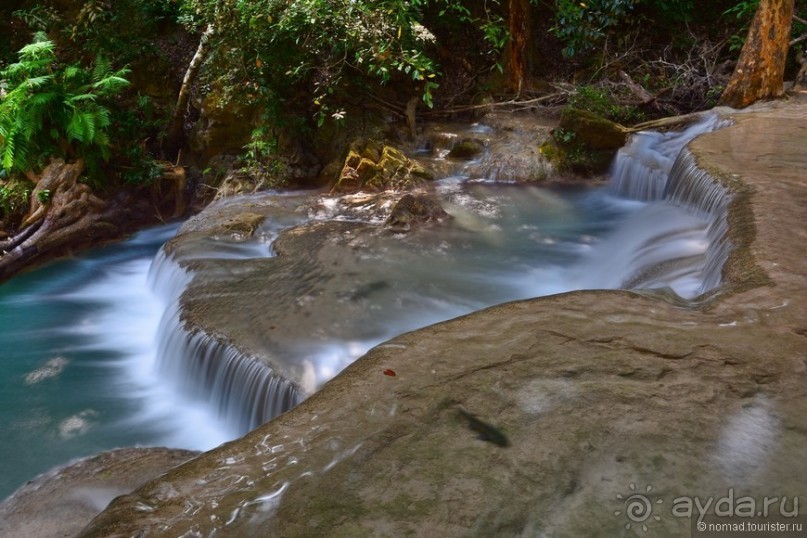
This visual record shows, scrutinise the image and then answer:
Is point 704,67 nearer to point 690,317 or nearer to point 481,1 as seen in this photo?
point 481,1

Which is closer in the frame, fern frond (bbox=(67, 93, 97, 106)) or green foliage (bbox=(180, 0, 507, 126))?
green foliage (bbox=(180, 0, 507, 126))

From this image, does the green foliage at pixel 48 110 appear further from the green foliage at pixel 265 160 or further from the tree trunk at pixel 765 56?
the tree trunk at pixel 765 56

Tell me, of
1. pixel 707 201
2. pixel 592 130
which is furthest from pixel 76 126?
pixel 707 201

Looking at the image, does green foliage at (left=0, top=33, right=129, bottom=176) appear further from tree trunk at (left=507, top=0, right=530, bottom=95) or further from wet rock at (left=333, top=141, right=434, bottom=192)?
tree trunk at (left=507, top=0, right=530, bottom=95)

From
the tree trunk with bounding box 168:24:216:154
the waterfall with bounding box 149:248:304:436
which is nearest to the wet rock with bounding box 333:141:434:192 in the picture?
the tree trunk with bounding box 168:24:216:154

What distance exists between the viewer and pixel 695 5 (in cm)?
1120

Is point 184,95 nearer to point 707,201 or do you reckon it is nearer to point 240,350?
point 240,350

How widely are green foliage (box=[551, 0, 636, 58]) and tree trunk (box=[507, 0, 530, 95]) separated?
0.53 meters

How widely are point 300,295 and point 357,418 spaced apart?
2888 mm

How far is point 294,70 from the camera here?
28.8 ft

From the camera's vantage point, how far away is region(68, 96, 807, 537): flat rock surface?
5.88 feet

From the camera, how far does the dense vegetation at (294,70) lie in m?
8.36

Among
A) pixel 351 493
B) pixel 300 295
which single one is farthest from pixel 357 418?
pixel 300 295

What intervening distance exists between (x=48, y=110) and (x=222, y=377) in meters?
6.20
